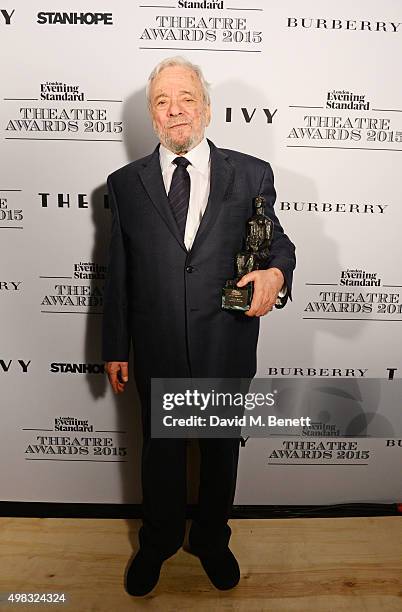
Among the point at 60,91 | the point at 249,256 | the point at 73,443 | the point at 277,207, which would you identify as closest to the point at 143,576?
the point at 73,443

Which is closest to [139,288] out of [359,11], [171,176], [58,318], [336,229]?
[171,176]

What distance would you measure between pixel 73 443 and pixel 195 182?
47.7 inches

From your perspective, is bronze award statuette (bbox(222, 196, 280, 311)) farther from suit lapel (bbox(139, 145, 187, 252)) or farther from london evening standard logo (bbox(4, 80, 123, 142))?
london evening standard logo (bbox(4, 80, 123, 142))

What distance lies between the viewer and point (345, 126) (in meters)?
1.88

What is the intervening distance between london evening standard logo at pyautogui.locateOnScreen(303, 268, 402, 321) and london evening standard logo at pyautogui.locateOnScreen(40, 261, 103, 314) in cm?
79

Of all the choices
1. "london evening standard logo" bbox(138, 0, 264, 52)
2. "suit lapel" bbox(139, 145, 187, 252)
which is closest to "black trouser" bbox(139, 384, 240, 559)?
"suit lapel" bbox(139, 145, 187, 252)

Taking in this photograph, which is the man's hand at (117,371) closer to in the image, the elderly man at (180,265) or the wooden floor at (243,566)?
the elderly man at (180,265)

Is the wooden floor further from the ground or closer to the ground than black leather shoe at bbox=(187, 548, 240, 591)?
closer to the ground

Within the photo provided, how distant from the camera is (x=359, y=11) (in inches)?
71.1

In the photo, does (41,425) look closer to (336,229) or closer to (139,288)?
(139,288)

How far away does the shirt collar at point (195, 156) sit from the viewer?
161cm

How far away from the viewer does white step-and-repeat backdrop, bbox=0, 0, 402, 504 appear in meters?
1.81

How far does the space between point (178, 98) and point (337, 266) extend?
88cm
